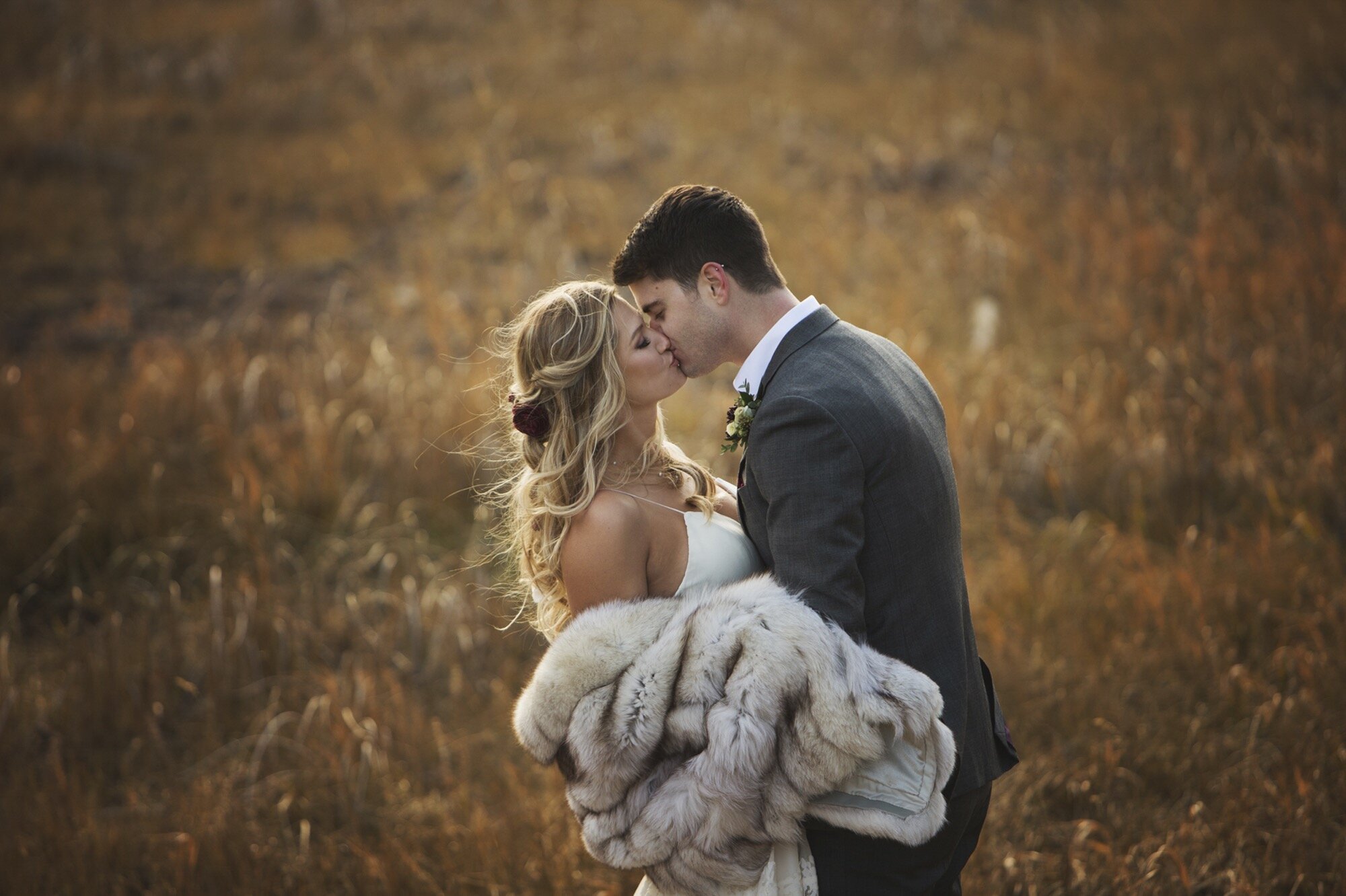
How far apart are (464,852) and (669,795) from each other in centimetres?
205

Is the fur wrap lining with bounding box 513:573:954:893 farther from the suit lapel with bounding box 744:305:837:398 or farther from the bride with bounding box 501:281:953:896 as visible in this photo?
the suit lapel with bounding box 744:305:837:398

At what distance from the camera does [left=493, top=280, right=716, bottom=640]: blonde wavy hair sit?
2.95 metres

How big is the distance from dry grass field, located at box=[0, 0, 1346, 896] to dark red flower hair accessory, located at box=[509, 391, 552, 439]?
1.96m

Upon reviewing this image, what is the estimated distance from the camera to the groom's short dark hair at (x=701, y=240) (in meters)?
2.73

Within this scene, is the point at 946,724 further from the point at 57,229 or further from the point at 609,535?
the point at 57,229

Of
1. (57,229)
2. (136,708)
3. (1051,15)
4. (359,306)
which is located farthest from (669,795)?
(1051,15)

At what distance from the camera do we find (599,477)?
2.94 metres

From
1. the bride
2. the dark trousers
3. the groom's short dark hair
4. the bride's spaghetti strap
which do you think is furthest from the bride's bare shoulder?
the dark trousers

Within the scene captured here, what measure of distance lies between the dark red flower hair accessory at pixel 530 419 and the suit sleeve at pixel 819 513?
0.92m

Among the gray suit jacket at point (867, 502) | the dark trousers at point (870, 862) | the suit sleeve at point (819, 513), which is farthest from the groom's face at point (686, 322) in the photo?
the dark trousers at point (870, 862)

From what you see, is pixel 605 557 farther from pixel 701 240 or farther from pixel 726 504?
pixel 701 240

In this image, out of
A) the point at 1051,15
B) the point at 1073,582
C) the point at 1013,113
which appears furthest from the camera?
the point at 1051,15

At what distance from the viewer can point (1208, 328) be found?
7059 millimetres

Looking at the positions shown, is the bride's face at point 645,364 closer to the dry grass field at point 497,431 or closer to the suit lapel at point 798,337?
the suit lapel at point 798,337
